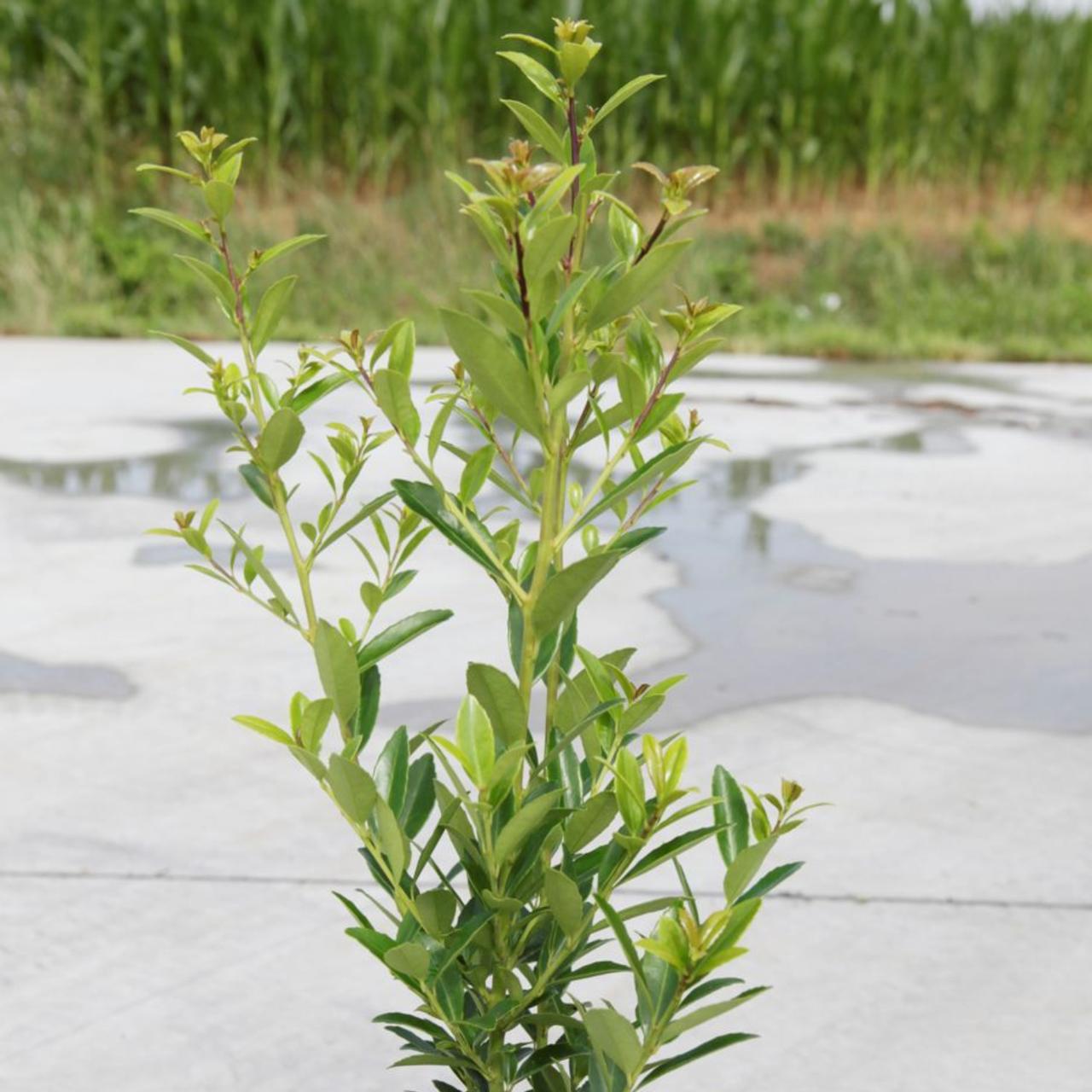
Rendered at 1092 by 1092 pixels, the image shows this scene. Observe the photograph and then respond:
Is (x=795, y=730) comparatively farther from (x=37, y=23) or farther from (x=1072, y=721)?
(x=37, y=23)

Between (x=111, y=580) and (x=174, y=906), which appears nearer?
(x=174, y=906)

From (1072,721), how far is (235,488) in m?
3.02

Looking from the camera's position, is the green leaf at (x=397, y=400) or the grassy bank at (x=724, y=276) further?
the grassy bank at (x=724, y=276)

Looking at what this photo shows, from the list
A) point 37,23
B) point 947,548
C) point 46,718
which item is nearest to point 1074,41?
point 37,23

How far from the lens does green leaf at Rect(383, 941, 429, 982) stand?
1.31 m

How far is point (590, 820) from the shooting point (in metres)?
1.36

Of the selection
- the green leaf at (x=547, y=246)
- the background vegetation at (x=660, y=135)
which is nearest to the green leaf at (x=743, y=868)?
the green leaf at (x=547, y=246)

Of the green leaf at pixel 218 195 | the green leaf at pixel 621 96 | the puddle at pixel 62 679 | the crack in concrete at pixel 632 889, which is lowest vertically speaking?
the puddle at pixel 62 679

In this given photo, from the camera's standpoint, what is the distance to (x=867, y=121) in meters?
14.3

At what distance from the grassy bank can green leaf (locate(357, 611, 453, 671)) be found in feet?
28.1

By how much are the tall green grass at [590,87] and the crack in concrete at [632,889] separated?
1101 cm

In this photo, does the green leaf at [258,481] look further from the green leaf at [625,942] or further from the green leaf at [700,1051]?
the green leaf at [700,1051]

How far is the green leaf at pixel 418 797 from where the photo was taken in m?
1.44

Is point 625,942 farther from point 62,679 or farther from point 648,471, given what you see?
point 62,679
